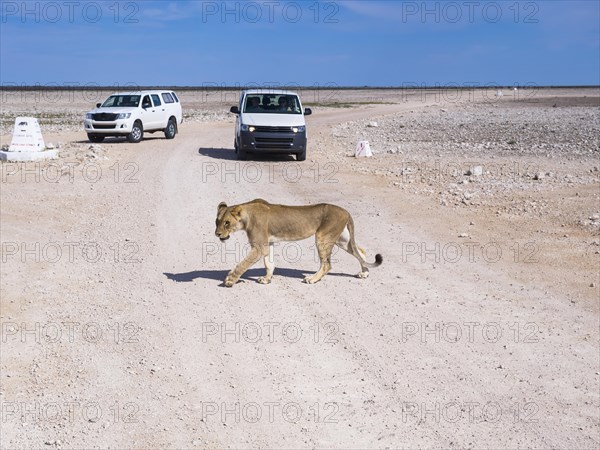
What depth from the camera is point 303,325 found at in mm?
9539

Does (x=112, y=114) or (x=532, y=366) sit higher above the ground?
(x=112, y=114)

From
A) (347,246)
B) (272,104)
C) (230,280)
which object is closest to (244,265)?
(230,280)

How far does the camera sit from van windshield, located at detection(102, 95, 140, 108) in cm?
3075

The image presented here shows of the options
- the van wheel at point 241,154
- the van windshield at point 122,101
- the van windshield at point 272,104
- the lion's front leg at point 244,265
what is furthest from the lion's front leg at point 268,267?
the van windshield at point 122,101

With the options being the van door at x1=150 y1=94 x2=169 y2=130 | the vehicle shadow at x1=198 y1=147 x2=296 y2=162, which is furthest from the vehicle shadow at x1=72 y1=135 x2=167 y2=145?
the vehicle shadow at x1=198 y1=147 x2=296 y2=162

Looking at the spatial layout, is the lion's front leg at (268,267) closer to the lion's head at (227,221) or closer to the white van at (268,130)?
the lion's head at (227,221)

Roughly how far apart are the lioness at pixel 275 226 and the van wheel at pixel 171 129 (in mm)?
22250

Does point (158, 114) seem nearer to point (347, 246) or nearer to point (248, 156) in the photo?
point (248, 156)

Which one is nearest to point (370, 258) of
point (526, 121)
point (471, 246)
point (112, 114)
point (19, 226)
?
point (471, 246)

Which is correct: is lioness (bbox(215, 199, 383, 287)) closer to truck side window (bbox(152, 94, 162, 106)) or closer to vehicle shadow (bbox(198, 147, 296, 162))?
vehicle shadow (bbox(198, 147, 296, 162))

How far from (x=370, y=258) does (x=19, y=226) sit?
699 cm

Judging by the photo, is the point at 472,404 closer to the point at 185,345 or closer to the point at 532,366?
the point at 532,366

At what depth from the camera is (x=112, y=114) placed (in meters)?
29.3

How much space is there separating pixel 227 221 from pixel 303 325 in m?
1.86
